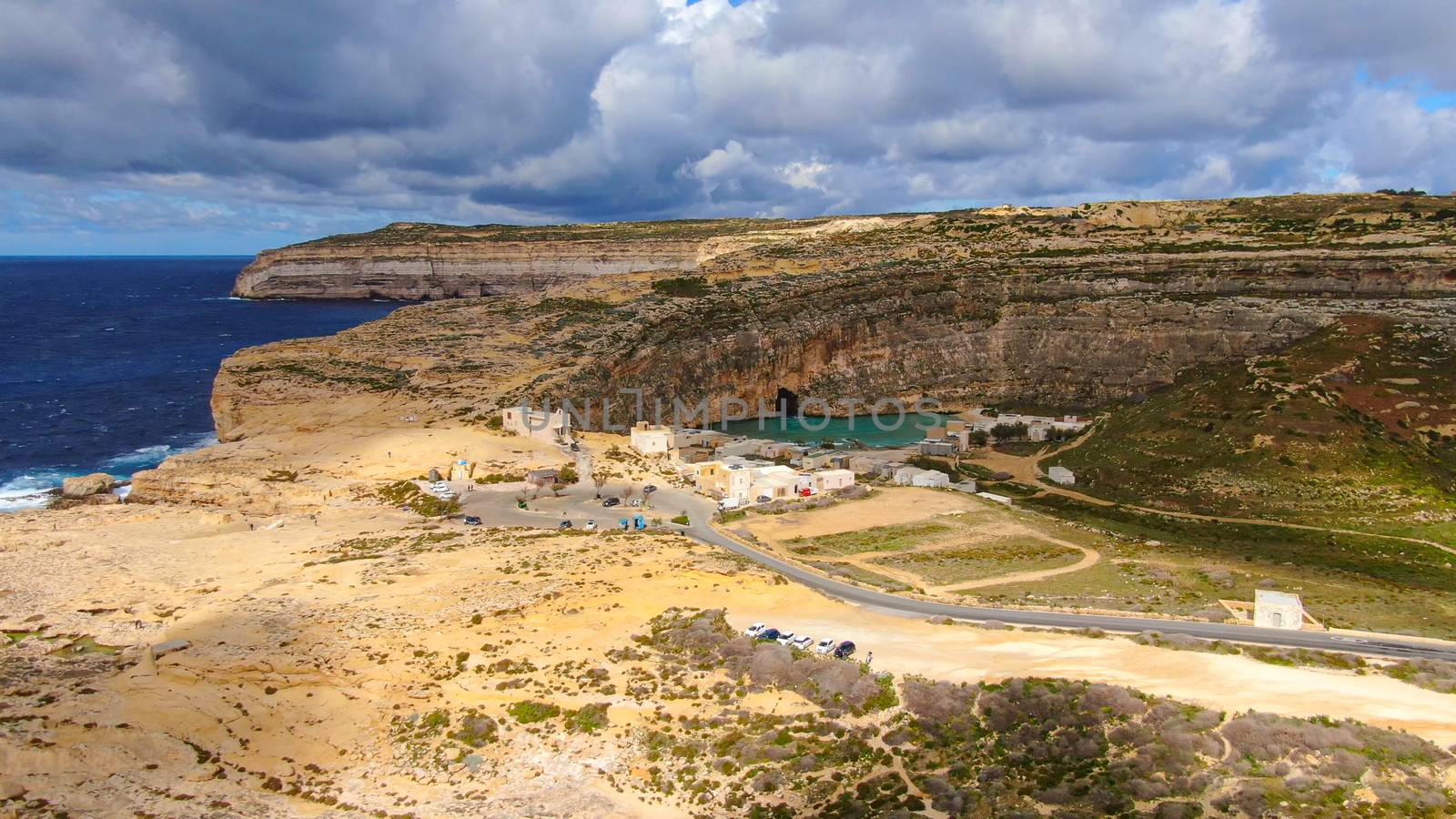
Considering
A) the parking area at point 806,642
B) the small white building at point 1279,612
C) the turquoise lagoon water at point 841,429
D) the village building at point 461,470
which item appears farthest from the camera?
the turquoise lagoon water at point 841,429

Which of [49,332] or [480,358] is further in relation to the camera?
[49,332]

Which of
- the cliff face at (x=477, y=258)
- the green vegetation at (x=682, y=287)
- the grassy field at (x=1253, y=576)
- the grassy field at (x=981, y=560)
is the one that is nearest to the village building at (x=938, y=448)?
the grassy field at (x=1253, y=576)

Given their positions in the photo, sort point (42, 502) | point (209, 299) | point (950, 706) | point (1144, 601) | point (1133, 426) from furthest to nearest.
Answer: point (209, 299), point (1133, 426), point (42, 502), point (1144, 601), point (950, 706)

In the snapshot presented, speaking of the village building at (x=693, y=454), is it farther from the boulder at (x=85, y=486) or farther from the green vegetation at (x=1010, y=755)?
the green vegetation at (x=1010, y=755)

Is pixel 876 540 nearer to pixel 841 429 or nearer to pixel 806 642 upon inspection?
pixel 806 642

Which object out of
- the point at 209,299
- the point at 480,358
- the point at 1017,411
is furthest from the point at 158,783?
the point at 209,299

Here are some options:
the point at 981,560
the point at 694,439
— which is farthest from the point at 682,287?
the point at 981,560

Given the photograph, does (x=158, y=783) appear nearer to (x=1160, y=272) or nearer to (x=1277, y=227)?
(x=1160, y=272)

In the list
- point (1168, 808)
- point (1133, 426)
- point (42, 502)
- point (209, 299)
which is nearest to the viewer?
point (1168, 808)
